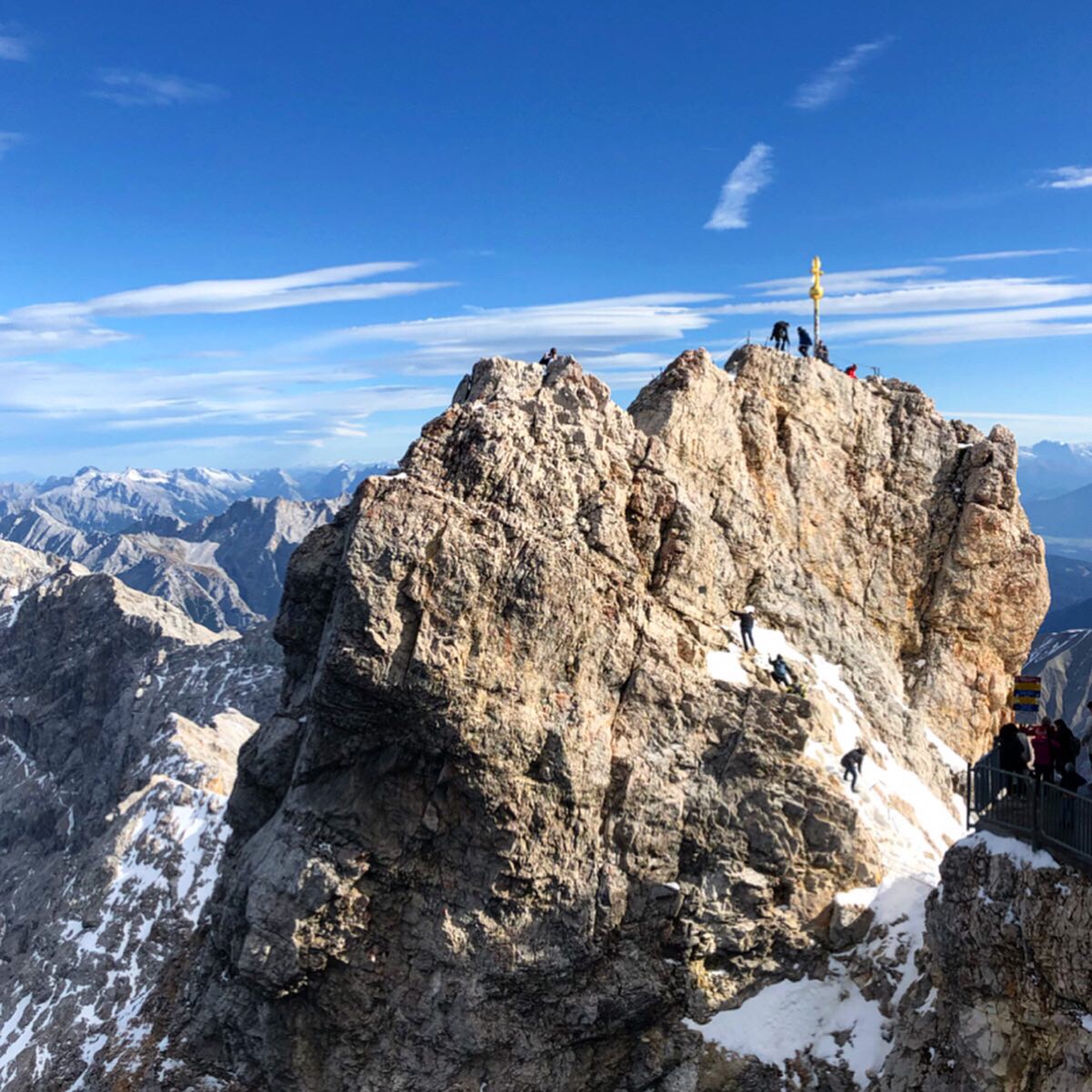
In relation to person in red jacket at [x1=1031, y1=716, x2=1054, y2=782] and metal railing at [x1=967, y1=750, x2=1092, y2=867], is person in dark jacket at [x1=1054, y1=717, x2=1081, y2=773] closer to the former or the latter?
person in red jacket at [x1=1031, y1=716, x2=1054, y2=782]

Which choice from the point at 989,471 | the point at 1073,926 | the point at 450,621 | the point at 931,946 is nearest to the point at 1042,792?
the point at 1073,926

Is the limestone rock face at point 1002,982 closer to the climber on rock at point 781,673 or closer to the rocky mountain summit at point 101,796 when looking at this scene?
the climber on rock at point 781,673

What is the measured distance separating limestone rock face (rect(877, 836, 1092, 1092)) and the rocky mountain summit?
35.6 meters

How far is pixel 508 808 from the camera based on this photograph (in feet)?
102

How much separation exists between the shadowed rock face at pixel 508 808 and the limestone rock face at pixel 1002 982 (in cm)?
626

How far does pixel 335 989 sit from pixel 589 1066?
29.3 feet

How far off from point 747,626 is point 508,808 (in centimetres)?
1216

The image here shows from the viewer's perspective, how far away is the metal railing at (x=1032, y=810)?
21.8 metres

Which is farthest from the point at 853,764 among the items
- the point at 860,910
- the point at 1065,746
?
the point at 1065,746

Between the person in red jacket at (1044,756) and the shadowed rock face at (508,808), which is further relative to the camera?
the shadowed rock face at (508,808)

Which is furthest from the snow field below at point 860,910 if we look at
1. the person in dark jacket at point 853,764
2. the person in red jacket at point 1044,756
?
the person in red jacket at point 1044,756

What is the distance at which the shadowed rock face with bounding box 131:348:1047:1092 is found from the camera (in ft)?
101

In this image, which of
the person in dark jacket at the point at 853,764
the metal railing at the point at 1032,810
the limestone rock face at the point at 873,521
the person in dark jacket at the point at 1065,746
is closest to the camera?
the metal railing at the point at 1032,810

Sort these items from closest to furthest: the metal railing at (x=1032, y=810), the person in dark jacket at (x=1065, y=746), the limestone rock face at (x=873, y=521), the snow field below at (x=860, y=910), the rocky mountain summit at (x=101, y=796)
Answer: the metal railing at (x=1032, y=810) → the person in dark jacket at (x=1065, y=746) → the snow field below at (x=860, y=910) → the limestone rock face at (x=873, y=521) → the rocky mountain summit at (x=101, y=796)
